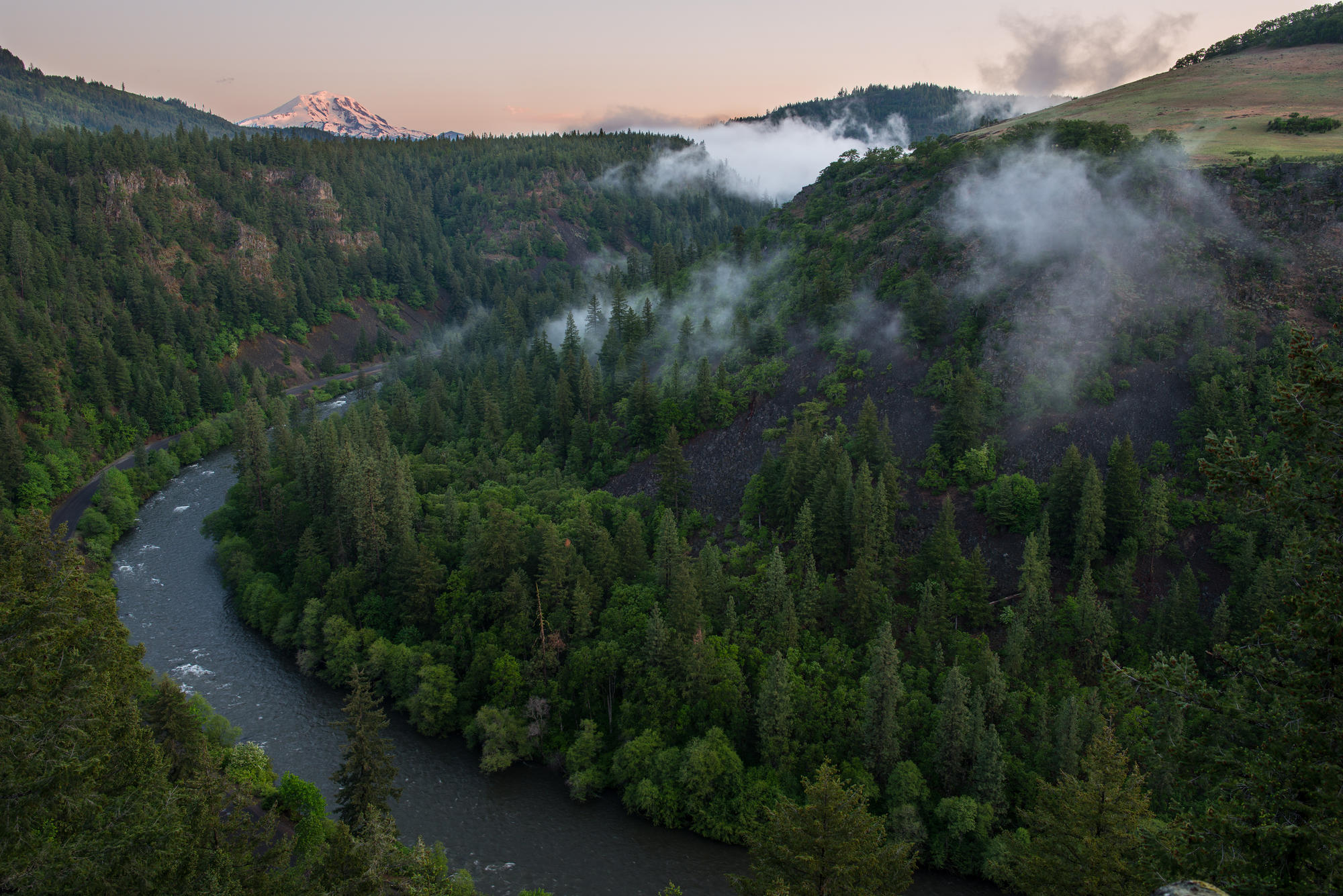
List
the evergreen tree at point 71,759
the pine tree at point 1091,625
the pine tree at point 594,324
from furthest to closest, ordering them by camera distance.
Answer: the pine tree at point 594,324 → the pine tree at point 1091,625 → the evergreen tree at point 71,759

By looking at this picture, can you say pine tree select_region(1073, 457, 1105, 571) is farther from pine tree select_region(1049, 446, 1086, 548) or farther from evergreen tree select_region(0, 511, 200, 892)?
evergreen tree select_region(0, 511, 200, 892)

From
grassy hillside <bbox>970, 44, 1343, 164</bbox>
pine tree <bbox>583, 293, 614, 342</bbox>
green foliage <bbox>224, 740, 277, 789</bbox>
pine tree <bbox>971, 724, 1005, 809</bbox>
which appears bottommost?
pine tree <bbox>971, 724, 1005, 809</bbox>

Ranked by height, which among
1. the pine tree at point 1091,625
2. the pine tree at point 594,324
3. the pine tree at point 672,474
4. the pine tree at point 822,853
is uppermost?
the pine tree at point 594,324

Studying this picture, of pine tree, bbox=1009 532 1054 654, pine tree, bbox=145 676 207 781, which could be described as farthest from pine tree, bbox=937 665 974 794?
pine tree, bbox=145 676 207 781

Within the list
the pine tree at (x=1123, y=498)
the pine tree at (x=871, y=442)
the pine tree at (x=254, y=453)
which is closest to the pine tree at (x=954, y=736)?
the pine tree at (x=1123, y=498)

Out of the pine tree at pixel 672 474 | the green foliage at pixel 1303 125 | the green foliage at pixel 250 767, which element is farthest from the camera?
the green foliage at pixel 1303 125

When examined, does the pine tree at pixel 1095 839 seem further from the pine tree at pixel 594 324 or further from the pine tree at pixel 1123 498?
the pine tree at pixel 594 324

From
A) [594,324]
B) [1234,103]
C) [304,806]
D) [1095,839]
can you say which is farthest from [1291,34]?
[304,806]
